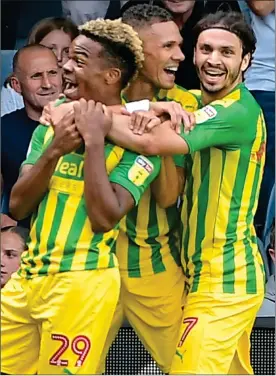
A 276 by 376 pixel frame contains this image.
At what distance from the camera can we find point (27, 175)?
175 inches

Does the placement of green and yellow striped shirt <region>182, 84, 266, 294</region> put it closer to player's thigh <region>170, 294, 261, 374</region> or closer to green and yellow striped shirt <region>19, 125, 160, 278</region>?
player's thigh <region>170, 294, 261, 374</region>

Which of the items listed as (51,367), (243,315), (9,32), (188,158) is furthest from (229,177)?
(9,32)

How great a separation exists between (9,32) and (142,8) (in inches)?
35.7

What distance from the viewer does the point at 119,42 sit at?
4590 millimetres

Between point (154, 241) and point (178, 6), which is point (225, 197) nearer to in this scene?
point (154, 241)

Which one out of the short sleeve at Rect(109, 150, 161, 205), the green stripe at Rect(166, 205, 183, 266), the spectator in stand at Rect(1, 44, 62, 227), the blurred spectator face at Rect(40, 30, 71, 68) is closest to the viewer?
the short sleeve at Rect(109, 150, 161, 205)

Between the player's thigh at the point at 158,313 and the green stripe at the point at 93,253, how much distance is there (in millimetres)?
413

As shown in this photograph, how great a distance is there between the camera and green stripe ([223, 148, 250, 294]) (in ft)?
15.3

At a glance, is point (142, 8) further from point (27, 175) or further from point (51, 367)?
point (51, 367)

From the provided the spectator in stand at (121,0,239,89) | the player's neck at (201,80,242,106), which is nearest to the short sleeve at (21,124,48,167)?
the player's neck at (201,80,242,106)

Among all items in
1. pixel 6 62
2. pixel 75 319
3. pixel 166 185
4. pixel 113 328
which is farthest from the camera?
pixel 6 62

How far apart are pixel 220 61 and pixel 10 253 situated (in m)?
1.21

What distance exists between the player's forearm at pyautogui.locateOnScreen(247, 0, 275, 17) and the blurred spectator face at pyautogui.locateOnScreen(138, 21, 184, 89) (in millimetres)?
735

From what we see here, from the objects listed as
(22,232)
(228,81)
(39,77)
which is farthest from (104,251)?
(39,77)
